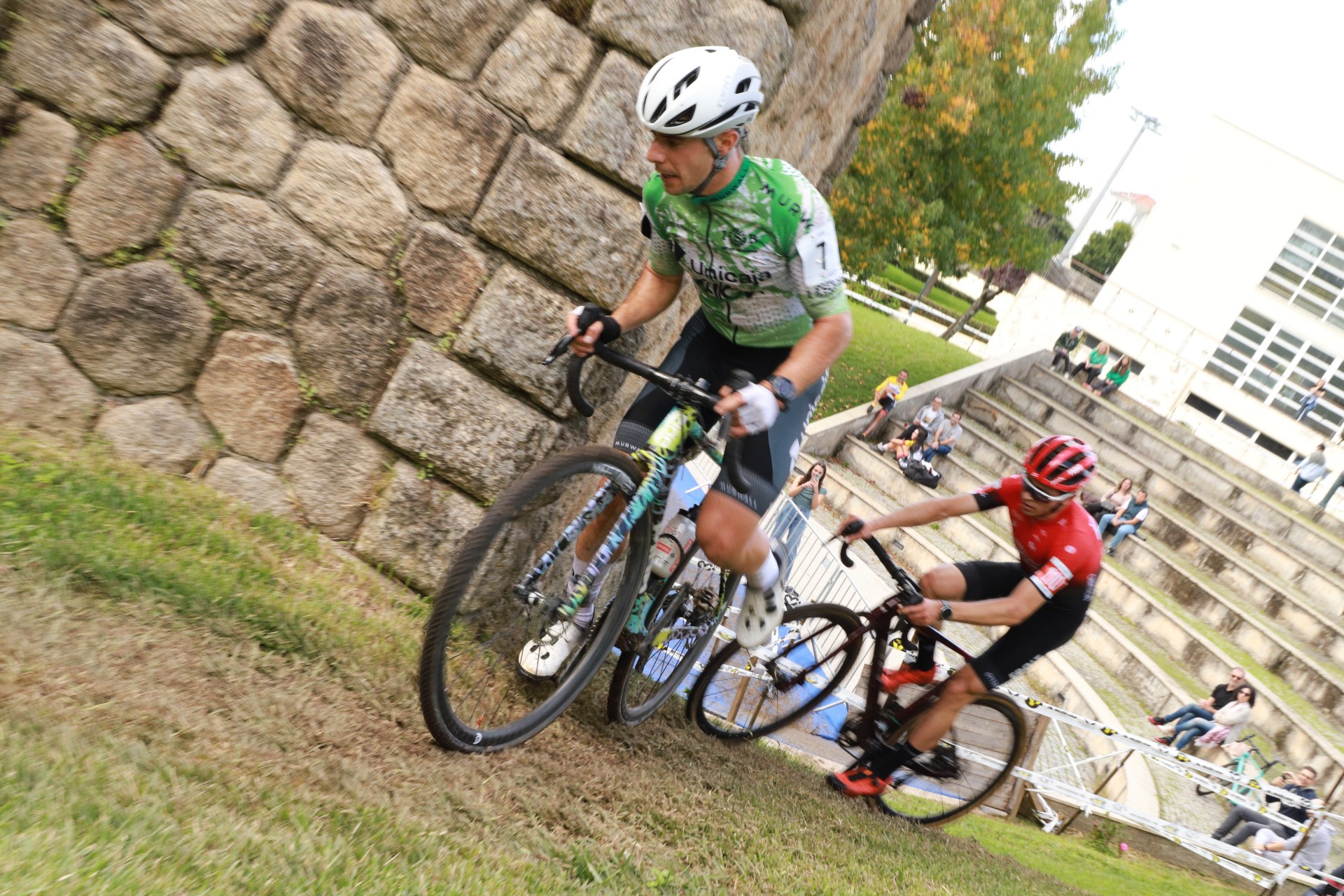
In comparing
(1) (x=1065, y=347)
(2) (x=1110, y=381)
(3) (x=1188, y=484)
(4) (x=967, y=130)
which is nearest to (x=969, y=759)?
(4) (x=967, y=130)

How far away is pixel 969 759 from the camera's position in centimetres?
543

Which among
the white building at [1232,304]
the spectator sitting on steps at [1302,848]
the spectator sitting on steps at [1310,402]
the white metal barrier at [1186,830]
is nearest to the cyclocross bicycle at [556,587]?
the white metal barrier at [1186,830]

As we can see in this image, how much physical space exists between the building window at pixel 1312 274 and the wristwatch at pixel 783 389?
35.8 meters

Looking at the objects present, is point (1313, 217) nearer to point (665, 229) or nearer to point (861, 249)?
point (861, 249)

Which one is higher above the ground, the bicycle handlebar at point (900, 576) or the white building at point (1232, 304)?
the white building at point (1232, 304)

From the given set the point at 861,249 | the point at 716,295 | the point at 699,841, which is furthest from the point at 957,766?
the point at 861,249

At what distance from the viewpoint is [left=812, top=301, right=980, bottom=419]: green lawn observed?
65.6ft

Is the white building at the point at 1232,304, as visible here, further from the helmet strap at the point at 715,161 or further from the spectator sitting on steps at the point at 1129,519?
the helmet strap at the point at 715,161

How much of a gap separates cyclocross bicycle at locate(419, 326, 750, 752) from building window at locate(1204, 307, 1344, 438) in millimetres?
32001

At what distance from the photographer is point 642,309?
11.9ft

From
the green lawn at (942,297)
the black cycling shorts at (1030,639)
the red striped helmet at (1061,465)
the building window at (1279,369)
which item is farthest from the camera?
the green lawn at (942,297)

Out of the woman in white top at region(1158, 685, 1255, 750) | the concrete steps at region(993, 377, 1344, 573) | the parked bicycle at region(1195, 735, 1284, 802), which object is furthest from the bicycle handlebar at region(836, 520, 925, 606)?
the concrete steps at region(993, 377, 1344, 573)

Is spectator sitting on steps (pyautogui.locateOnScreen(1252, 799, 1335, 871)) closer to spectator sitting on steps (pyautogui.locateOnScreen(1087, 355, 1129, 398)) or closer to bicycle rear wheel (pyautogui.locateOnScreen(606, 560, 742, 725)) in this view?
bicycle rear wheel (pyautogui.locateOnScreen(606, 560, 742, 725))

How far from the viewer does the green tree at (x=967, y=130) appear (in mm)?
18672
